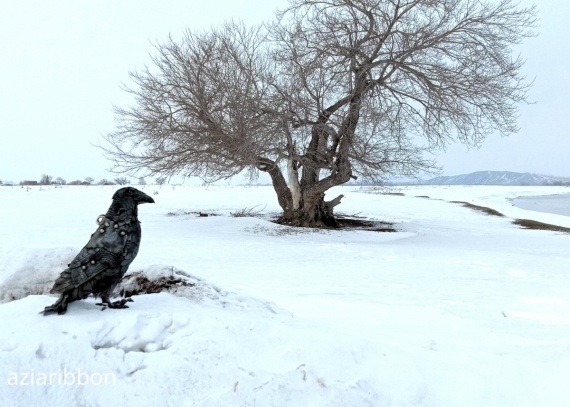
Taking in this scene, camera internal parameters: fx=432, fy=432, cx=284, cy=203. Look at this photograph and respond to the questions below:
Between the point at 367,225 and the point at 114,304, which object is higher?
the point at 114,304

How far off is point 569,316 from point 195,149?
11.8m

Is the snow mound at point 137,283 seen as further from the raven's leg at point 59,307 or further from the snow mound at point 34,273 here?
the raven's leg at point 59,307

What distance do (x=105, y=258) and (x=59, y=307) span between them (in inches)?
15.7

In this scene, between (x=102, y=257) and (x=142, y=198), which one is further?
(x=142, y=198)

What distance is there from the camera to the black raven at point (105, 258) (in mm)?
2795

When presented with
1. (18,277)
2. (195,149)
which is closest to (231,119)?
(195,149)

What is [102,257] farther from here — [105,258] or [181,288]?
[181,288]

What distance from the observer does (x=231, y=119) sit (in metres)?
13.4

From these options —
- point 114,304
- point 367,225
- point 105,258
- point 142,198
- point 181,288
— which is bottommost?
point 367,225

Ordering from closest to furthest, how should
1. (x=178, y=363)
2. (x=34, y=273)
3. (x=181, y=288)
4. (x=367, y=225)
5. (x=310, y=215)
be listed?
(x=178, y=363)
(x=181, y=288)
(x=34, y=273)
(x=310, y=215)
(x=367, y=225)

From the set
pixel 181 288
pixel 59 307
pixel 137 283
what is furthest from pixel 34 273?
pixel 59 307

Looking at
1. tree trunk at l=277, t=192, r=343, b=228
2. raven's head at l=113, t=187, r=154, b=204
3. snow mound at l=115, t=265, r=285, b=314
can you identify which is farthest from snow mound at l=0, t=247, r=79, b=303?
tree trunk at l=277, t=192, r=343, b=228

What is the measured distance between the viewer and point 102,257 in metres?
2.89

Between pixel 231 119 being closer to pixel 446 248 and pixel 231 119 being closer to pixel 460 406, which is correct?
pixel 446 248
